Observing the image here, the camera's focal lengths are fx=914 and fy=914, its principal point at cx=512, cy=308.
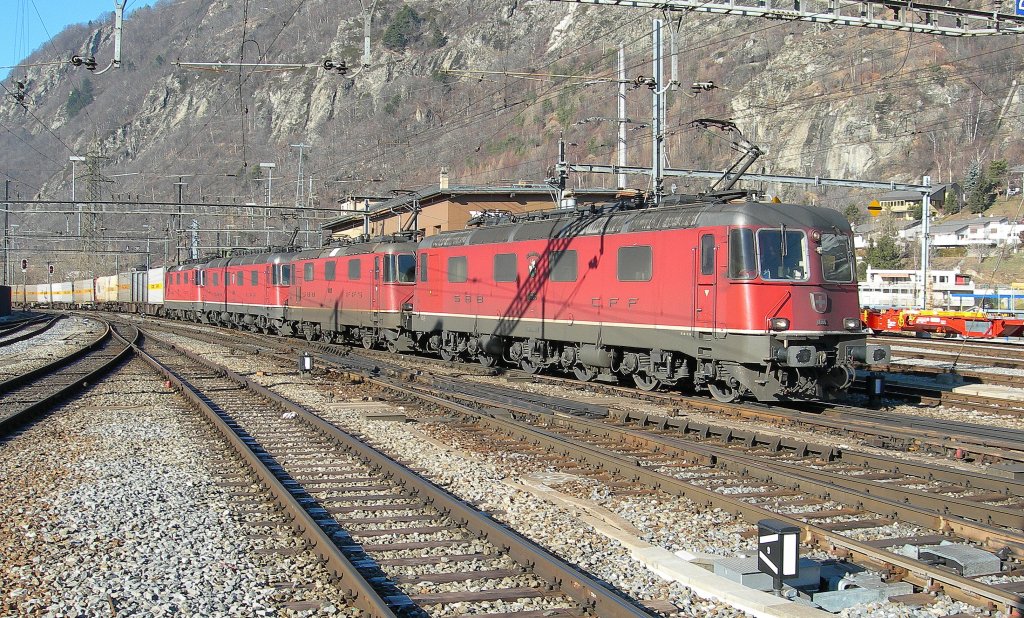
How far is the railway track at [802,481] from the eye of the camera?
7.11 metres

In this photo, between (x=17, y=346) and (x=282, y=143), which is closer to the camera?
(x=17, y=346)

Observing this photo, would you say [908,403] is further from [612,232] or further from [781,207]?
[612,232]

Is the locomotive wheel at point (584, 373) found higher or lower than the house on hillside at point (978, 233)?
lower

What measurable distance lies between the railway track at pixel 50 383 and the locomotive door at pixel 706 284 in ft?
35.6

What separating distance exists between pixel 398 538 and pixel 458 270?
53.5 feet

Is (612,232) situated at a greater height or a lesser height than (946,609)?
greater

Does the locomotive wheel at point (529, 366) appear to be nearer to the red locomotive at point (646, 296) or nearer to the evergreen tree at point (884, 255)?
the red locomotive at point (646, 296)

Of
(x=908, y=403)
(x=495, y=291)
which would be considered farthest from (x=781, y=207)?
(x=495, y=291)

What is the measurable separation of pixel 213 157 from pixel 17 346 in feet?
252

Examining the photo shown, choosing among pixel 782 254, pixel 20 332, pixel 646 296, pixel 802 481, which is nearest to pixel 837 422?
pixel 782 254

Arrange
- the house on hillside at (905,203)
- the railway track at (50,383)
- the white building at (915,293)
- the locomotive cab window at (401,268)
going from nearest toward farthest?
the railway track at (50,383), the locomotive cab window at (401,268), the white building at (915,293), the house on hillside at (905,203)

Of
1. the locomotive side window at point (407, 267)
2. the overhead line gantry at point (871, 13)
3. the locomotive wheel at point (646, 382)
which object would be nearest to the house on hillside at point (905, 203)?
the overhead line gantry at point (871, 13)

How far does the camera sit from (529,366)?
21719mm

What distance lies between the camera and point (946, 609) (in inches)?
236
